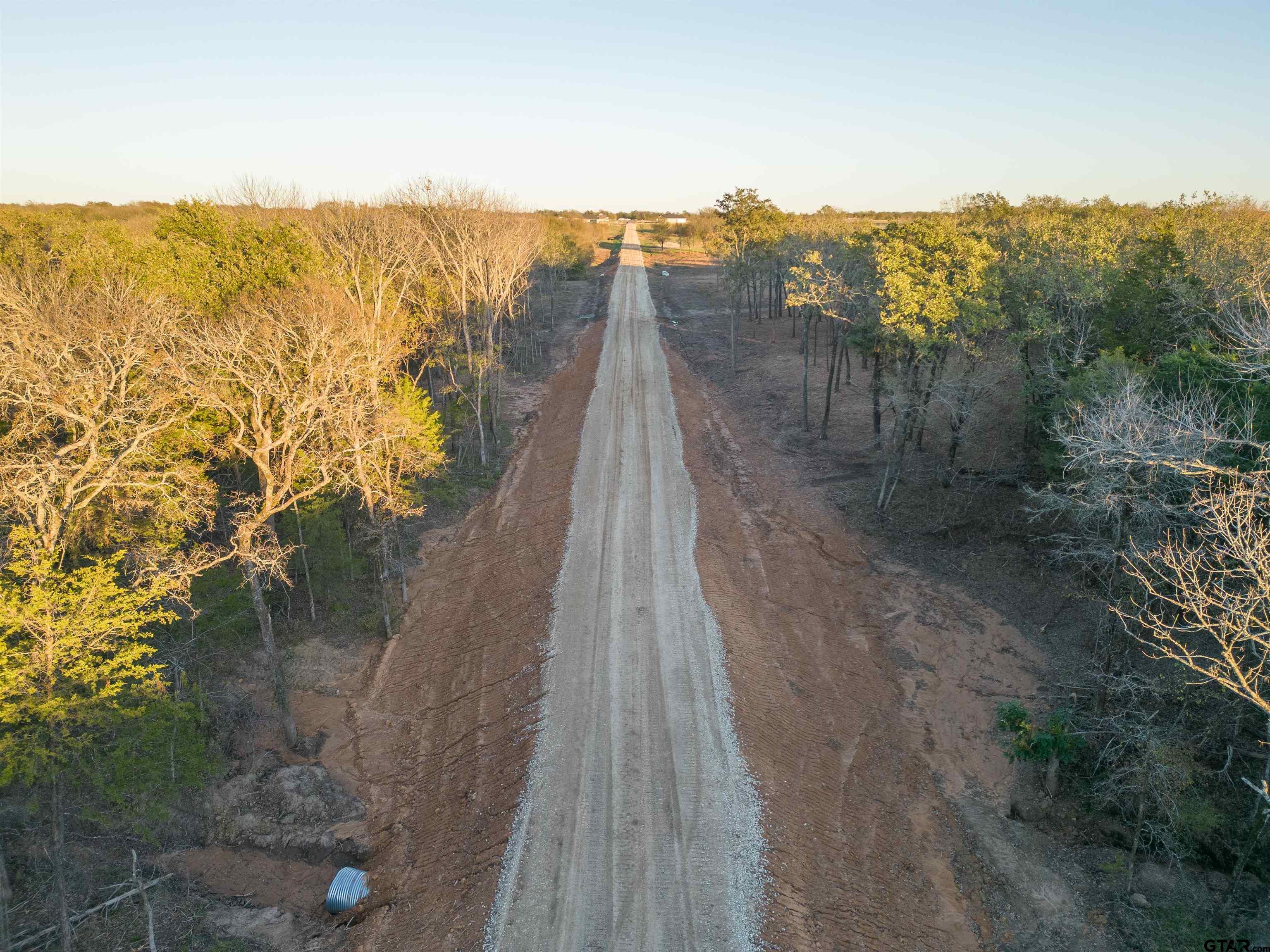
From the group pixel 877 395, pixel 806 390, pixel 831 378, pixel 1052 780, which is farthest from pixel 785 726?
pixel 806 390

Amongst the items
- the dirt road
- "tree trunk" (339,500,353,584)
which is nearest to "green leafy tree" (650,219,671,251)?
"tree trunk" (339,500,353,584)

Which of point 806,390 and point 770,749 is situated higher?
point 806,390

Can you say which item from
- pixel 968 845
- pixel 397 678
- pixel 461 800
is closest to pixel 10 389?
pixel 397 678

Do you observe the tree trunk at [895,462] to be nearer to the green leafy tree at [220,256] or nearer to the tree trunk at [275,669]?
the tree trunk at [275,669]

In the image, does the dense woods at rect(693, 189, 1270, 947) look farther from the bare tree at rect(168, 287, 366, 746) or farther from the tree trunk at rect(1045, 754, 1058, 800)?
the bare tree at rect(168, 287, 366, 746)

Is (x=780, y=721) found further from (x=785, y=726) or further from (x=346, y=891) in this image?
(x=346, y=891)

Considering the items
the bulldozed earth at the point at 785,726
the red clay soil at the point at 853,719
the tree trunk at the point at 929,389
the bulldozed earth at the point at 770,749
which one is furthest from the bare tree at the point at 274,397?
the tree trunk at the point at 929,389
